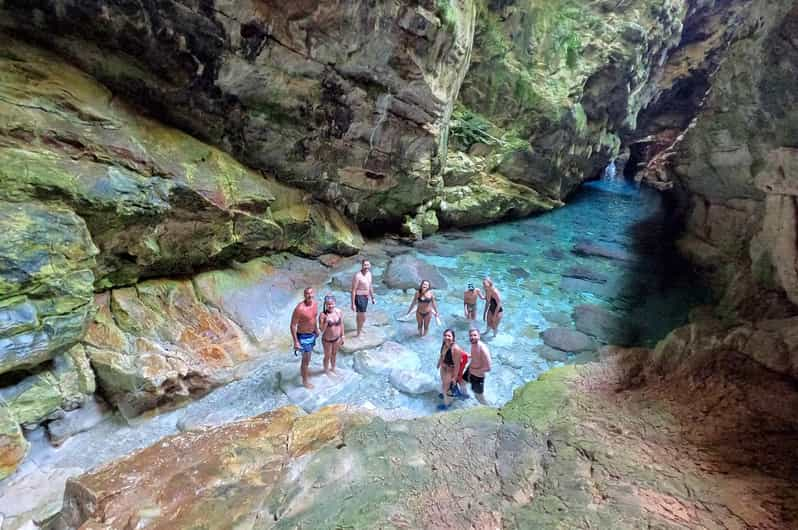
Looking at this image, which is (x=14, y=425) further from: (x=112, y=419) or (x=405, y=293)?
(x=405, y=293)

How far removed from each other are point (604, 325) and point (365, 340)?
536 cm

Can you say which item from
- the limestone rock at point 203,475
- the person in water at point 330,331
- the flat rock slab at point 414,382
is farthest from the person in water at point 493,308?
the limestone rock at point 203,475

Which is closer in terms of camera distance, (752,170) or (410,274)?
(752,170)

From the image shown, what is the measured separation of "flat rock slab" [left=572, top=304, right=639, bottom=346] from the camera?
845 centimetres

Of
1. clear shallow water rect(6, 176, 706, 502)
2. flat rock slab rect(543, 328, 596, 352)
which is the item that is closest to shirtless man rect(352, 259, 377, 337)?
clear shallow water rect(6, 176, 706, 502)

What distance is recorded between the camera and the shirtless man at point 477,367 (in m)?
5.92

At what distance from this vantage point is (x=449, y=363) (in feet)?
19.9

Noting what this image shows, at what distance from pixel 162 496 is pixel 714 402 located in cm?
543

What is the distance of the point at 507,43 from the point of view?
16422 mm

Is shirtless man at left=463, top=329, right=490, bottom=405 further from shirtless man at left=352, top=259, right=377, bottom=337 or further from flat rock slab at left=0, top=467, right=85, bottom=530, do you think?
flat rock slab at left=0, top=467, right=85, bottom=530

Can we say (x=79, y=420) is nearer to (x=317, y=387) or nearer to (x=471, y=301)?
(x=317, y=387)

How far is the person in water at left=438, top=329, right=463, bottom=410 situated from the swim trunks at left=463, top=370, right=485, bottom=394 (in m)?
0.22

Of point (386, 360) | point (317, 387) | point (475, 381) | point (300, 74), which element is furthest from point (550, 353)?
point (300, 74)

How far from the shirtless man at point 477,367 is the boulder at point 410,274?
430 cm
